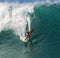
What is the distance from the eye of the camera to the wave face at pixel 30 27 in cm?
2017

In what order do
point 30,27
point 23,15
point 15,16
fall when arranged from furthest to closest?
point 15,16
point 23,15
point 30,27

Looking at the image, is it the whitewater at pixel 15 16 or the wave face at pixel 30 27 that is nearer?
the wave face at pixel 30 27

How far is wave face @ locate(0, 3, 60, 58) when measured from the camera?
20.2 meters

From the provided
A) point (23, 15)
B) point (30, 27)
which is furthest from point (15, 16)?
point (30, 27)

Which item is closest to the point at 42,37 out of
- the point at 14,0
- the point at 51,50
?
the point at 51,50

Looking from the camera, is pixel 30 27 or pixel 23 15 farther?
pixel 23 15

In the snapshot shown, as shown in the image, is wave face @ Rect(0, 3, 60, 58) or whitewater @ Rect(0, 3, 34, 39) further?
whitewater @ Rect(0, 3, 34, 39)

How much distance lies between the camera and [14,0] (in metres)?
23.6

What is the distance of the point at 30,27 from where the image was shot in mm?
23312

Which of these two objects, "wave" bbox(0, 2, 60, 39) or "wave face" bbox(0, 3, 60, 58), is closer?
"wave face" bbox(0, 3, 60, 58)

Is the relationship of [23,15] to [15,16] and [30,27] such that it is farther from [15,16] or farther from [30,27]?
[30,27]

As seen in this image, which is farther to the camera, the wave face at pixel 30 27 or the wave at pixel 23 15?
the wave at pixel 23 15

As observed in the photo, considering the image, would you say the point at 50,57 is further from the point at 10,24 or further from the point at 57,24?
the point at 10,24

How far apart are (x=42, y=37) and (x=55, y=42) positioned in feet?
4.02
